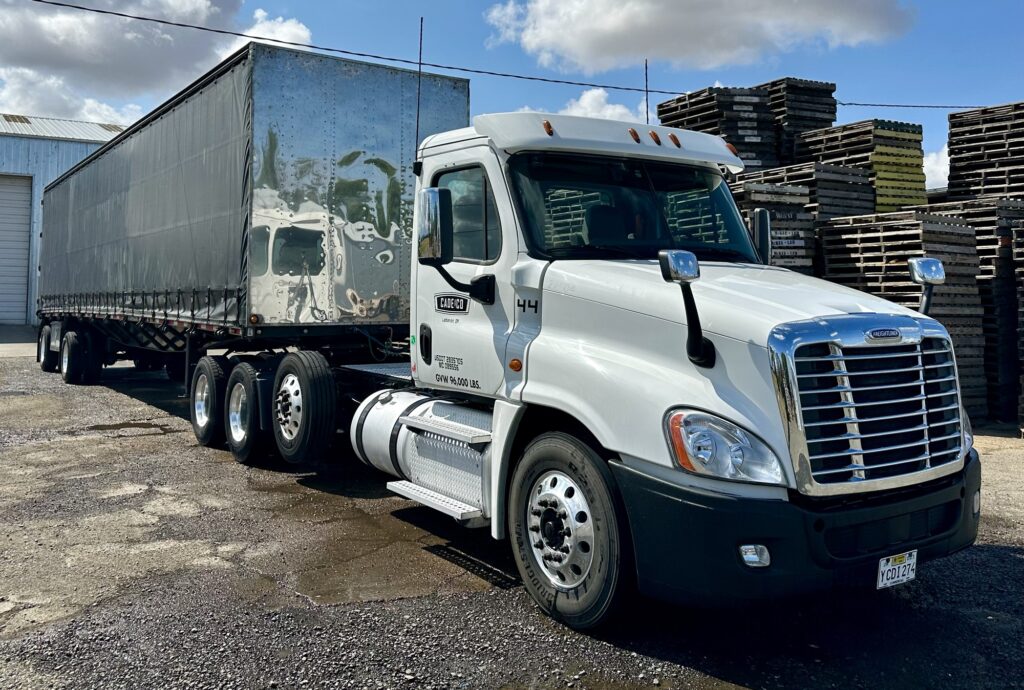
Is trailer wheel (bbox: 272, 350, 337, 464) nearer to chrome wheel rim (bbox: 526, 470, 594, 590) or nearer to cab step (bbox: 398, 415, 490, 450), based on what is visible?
cab step (bbox: 398, 415, 490, 450)

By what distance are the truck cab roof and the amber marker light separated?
2014 mm

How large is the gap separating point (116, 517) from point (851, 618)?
5.56 m

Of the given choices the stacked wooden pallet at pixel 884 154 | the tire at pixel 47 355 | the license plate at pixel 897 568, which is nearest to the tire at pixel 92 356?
the tire at pixel 47 355

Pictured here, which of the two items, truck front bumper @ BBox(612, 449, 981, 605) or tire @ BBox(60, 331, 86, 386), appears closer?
truck front bumper @ BBox(612, 449, 981, 605)

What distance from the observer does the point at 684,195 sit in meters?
5.54

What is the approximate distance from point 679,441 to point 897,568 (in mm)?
1252

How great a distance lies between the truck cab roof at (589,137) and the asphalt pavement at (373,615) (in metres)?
2.47

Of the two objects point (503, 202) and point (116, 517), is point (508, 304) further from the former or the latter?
point (116, 517)

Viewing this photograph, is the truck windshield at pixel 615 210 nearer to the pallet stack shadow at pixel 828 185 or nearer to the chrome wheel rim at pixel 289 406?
the chrome wheel rim at pixel 289 406

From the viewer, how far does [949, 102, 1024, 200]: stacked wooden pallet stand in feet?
45.9

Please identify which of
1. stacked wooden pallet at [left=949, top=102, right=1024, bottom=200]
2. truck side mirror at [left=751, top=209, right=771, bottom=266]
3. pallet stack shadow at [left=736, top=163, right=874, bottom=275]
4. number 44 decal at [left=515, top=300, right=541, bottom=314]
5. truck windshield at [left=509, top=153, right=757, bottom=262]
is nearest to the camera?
number 44 decal at [left=515, top=300, right=541, bottom=314]

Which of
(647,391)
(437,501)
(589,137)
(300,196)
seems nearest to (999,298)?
(589,137)

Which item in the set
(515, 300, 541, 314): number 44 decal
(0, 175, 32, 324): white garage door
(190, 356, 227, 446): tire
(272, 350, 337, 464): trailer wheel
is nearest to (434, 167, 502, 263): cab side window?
(515, 300, 541, 314): number 44 decal

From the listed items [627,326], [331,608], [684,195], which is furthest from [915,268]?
[331,608]
